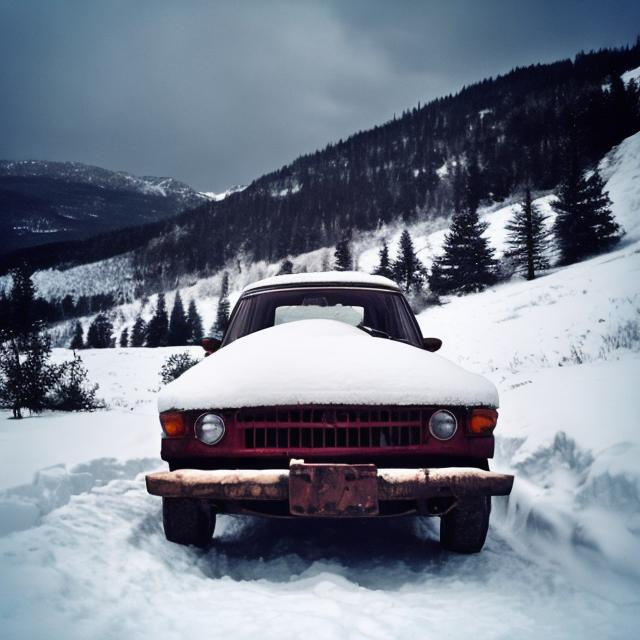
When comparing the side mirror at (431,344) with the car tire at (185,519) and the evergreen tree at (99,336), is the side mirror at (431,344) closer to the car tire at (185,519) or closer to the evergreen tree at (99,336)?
the car tire at (185,519)

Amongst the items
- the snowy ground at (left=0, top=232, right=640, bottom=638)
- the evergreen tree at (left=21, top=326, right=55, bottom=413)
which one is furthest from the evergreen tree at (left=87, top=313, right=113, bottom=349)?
the snowy ground at (left=0, top=232, right=640, bottom=638)

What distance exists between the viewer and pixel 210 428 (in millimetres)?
2379

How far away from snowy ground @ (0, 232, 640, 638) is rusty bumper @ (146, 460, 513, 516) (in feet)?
1.31

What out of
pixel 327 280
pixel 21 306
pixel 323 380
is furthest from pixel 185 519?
pixel 21 306

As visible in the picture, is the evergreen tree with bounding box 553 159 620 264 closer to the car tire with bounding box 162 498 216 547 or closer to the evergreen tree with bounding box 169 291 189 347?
the car tire with bounding box 162 498 216 547

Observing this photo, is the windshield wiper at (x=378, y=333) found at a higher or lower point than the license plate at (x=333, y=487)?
higher

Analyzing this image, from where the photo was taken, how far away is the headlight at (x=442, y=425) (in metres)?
2.39

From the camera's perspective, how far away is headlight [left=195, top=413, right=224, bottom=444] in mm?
2381

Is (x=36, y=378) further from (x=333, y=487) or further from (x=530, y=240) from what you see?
(x=530, y=240)

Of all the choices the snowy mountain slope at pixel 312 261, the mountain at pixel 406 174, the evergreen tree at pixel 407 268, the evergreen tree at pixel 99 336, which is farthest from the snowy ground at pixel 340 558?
the evergreen tree at pixel 99 336

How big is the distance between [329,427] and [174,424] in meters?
0.82

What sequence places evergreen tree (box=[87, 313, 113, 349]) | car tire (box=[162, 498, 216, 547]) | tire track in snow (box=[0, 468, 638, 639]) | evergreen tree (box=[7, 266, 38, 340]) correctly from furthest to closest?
1. evergreen tree (box=[87, 313, 113, 349])
2. evergreen tree (box=[7, 266, 38, 340])
3. car tire (box=[162, 498, 216, 547])
4. tire track in snow (box=[0, 468, 638, 639])

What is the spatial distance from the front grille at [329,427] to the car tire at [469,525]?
54 cm

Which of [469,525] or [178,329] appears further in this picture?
[178,329]
